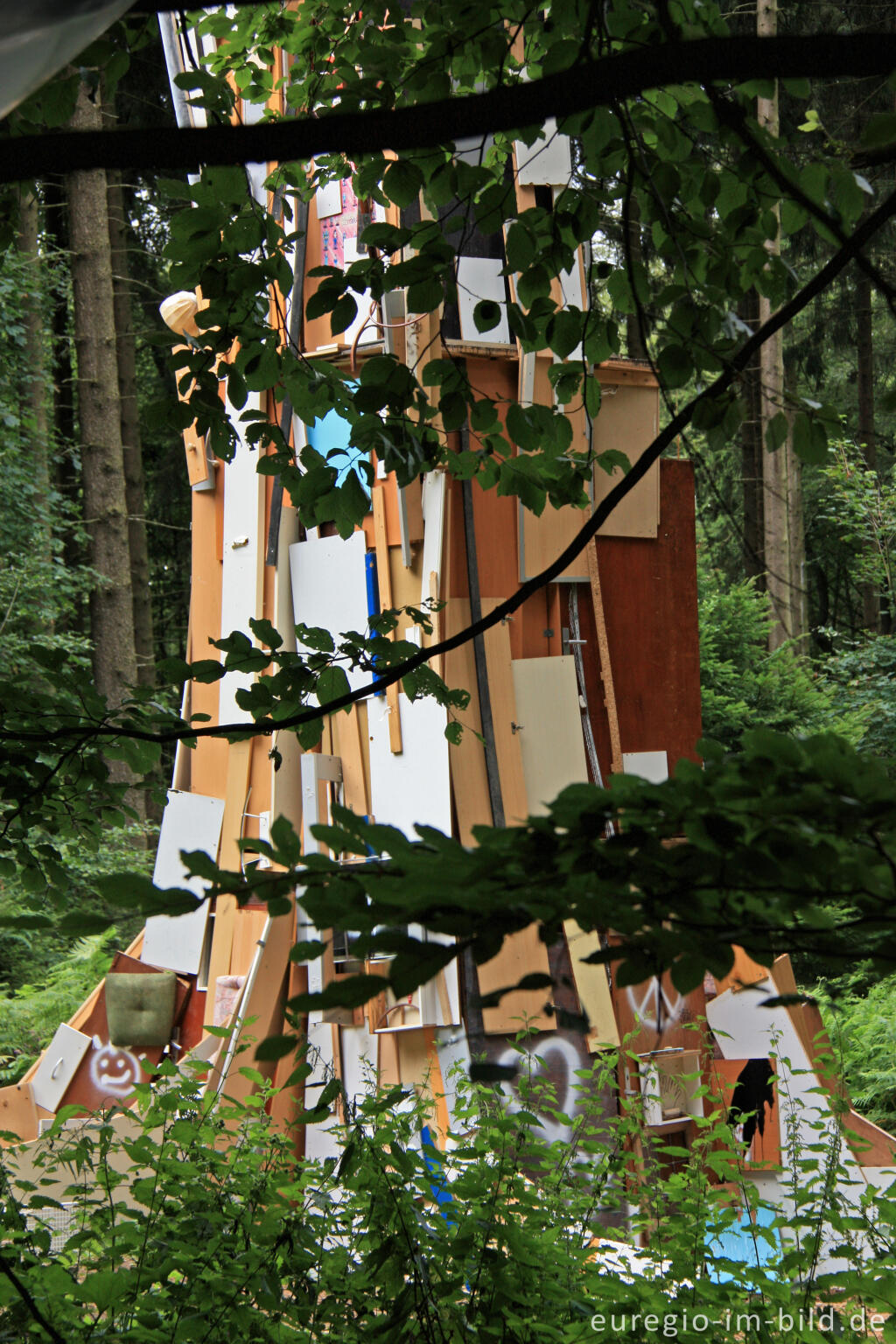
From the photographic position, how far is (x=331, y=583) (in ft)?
23.4

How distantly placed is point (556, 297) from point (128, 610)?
28.0 feet

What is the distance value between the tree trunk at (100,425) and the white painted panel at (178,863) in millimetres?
6421

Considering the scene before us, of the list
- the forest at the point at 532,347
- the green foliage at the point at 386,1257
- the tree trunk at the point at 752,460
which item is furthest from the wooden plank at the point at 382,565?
the tree trunk at the point at 752,460

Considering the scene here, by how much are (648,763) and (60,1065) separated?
13.8 feet

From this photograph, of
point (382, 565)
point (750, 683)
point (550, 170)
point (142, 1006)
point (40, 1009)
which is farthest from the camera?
point (750, 683)

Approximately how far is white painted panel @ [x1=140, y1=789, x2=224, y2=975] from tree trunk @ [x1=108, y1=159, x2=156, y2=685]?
851cm

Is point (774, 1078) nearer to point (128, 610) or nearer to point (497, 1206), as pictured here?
point (497, 1206)

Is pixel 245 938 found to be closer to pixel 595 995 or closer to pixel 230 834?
pixel 230 834

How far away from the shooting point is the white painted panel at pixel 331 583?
706 cm

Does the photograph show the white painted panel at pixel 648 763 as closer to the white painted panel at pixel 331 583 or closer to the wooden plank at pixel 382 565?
the wooden plank at pixel 382 565

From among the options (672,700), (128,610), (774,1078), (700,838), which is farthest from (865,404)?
(700,838)

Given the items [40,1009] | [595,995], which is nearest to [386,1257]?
[595,995]

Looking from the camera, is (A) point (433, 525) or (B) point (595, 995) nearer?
(B) point (595, 995)

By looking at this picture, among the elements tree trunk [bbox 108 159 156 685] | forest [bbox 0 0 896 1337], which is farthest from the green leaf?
tree trunk [bbox 108 159 156 685]
